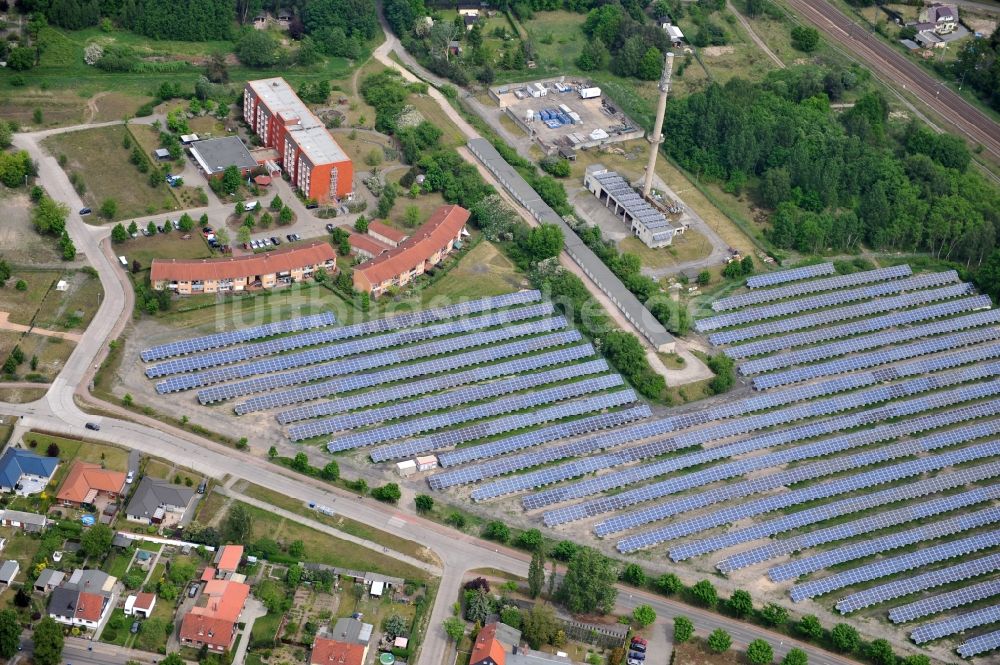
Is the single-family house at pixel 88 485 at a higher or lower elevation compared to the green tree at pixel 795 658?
higher

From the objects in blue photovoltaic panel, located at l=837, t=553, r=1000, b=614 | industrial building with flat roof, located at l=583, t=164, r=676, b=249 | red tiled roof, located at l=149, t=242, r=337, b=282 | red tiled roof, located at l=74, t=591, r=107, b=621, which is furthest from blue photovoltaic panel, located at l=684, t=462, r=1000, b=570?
red tiled roof, located at l=149, t=242, r=337, b=282

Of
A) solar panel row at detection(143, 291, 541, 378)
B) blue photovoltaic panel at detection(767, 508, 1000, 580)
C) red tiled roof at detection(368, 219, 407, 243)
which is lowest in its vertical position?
blue photovoltaic panel at detection(767, 508, 1000, 580)

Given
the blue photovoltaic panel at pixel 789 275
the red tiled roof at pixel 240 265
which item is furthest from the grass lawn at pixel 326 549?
the blue photovoltaic panel at pixel 789 275

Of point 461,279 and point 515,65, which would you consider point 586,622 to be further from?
point 515,65

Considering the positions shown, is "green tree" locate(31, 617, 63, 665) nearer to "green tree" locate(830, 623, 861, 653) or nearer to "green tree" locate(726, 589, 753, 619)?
"green tree" locate(726, 589, 753, 619)

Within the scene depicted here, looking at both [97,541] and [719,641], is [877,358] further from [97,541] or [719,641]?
[97,541]

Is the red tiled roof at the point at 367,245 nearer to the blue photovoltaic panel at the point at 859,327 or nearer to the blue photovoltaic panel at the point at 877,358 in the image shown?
the blue photovoltaic panel at the point at 859,327

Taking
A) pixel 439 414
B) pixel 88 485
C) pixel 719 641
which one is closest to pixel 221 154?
pixel 439 414
